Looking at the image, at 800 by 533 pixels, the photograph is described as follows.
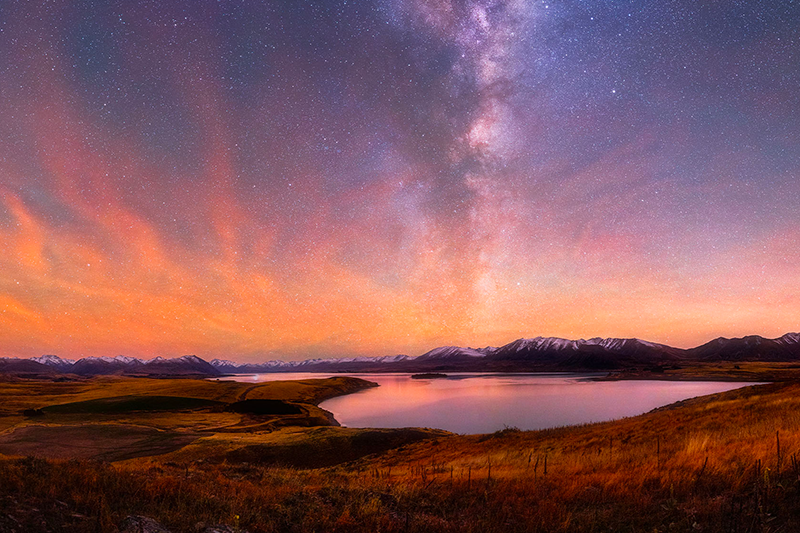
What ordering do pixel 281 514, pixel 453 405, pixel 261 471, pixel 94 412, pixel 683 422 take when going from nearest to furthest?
pixel 281 514 < pixel 261 471 < pixel 683 422 < pixel 94 412 < pixel 453 405

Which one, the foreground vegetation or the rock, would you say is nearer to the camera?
the rock

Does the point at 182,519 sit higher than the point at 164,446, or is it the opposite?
the point at 182,519

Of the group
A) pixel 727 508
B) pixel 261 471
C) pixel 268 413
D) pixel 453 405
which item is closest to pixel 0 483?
pixel 261 471

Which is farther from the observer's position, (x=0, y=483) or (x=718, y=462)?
(x=718, y=462)

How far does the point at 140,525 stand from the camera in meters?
6.31

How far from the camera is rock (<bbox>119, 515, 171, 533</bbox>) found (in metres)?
6.30

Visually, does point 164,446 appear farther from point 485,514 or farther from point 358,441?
point 485,514

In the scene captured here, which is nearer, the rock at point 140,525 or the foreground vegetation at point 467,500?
the rock at point 140,525

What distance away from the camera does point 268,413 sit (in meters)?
84.4

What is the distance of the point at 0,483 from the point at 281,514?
550 centimetres

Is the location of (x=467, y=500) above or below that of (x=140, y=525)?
below

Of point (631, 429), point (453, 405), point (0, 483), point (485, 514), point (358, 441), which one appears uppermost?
point (0, 483)

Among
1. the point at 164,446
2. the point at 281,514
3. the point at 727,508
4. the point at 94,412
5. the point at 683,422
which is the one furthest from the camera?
the point at 94,412

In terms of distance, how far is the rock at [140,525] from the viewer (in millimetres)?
6297
